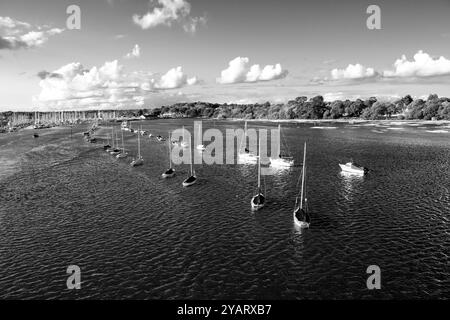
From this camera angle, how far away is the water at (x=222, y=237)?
4284 cm

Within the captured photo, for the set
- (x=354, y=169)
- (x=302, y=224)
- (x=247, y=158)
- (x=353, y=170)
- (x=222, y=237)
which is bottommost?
(x=222, y=237)

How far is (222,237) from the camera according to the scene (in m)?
57.4

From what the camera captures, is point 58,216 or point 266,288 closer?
point 266,288

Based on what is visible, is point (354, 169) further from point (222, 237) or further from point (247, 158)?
point (222, 237)

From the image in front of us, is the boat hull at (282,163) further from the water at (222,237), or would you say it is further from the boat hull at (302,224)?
the boat hull at (302,224)

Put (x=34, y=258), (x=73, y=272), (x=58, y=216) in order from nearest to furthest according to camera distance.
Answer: (x=73, y=272), (x=34, y=258), (x=58, y=216)

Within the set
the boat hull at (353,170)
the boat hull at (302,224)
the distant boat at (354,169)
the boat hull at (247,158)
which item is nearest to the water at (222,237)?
the boat hull at (302,224)

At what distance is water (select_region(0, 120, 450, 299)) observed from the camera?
1687 inches

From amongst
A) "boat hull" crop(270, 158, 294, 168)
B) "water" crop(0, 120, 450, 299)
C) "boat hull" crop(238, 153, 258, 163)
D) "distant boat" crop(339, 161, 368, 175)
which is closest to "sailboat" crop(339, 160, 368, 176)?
"distant boat" crop(339, 161, 368, 175)

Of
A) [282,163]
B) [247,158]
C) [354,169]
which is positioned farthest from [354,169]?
[247,158]

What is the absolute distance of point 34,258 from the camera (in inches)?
1996
